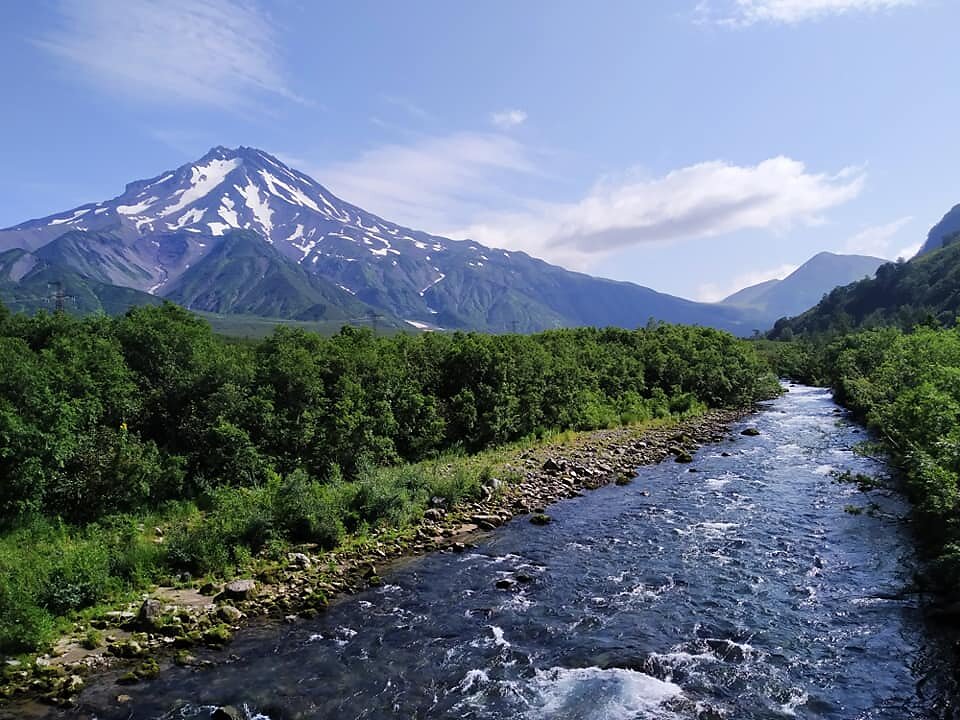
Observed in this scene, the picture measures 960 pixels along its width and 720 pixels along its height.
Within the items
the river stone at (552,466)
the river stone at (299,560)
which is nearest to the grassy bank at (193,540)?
the river stone at (299,560)

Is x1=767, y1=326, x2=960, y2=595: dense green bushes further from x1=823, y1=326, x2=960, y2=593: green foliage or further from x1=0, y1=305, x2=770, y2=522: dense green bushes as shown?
x1=0, y1=305, x2=770, y2=522: dense green bushes

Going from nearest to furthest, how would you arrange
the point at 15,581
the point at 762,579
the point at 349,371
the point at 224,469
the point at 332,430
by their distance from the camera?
the point at 15,581
the point at 762,579
the point at 224,469
the point at 332,430
the point at 349,371

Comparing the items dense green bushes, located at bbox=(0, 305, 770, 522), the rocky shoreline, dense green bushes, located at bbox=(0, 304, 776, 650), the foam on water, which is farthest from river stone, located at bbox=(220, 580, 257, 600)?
the foam on water

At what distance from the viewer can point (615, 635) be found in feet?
48.3

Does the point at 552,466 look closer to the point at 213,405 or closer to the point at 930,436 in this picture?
the point at 930,436

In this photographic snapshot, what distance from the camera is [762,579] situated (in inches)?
703

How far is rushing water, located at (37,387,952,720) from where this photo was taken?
12.1m

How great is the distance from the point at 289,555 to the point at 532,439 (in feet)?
71.6

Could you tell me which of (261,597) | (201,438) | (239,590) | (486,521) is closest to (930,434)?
(486,521)

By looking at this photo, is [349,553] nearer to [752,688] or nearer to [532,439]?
[752,688]

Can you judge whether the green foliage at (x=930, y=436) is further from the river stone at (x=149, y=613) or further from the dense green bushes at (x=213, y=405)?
the dense green bushes at (x=213, y=405)

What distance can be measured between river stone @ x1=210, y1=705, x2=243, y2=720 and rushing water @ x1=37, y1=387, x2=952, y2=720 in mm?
257

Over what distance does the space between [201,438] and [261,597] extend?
31.7ft

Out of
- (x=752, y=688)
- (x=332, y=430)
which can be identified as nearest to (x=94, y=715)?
(x=752, y=688)
